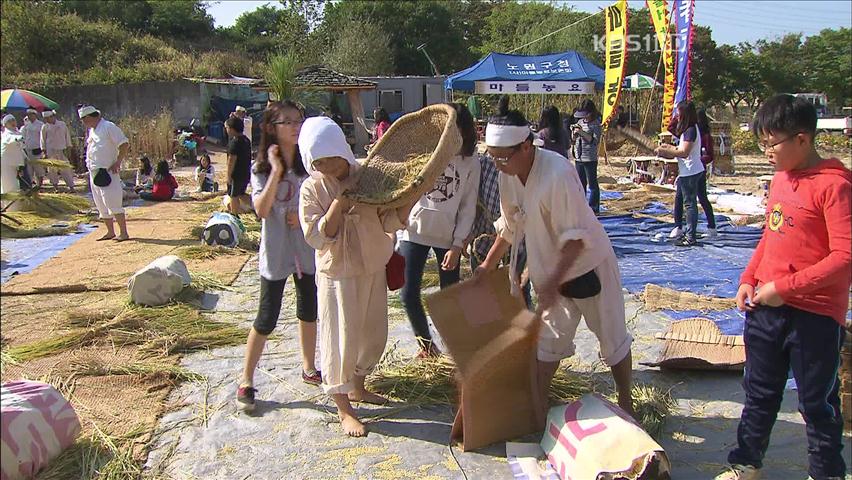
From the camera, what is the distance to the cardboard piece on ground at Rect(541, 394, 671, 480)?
2717 mm

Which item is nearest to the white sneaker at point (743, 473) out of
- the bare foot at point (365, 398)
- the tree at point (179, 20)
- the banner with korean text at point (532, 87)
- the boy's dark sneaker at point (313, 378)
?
the bare foot at point (365, 398)

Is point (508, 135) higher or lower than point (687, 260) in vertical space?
higher

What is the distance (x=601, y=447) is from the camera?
2.78 meters

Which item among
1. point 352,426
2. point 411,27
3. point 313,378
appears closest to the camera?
point 352,426

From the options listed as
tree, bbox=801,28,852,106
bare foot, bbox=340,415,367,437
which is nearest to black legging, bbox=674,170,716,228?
bare foot, bbox=340,415,367,437

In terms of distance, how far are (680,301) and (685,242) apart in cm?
255

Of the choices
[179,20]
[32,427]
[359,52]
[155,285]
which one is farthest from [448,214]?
[179,20]

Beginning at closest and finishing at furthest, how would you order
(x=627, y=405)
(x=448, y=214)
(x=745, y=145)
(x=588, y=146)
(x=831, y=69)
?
(x=627, y=405) < (x=448, y=214) < (x=588, y=146) < (x=745, y=145) < (x=831, y=69)

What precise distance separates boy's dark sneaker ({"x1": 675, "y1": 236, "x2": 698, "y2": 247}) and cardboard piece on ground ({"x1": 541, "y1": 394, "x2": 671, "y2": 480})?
5.45m

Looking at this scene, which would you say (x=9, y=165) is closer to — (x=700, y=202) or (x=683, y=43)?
(x=700, y=202)

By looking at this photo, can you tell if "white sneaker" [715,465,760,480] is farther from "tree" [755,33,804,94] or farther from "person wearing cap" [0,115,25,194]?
"tree" [755,33,804,94]

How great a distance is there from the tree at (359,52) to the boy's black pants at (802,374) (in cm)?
3740

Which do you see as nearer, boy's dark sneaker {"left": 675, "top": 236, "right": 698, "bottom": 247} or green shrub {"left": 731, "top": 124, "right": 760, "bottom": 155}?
boy's dark sneaker {"left": 675, "top": 236, "right": 698, "bottom": 247}

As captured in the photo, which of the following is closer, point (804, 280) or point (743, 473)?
point (804, 280)
